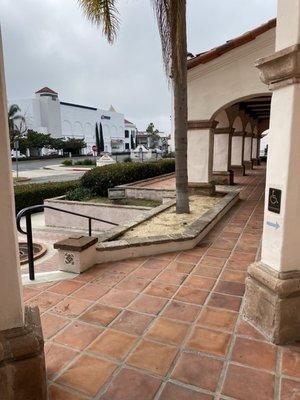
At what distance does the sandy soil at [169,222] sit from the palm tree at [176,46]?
1.07 feet

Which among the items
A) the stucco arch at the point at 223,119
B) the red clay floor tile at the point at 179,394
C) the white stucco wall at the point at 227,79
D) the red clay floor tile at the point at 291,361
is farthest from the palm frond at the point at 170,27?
the stucco arch at the point at 223,119

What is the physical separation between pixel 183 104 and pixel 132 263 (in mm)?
3880

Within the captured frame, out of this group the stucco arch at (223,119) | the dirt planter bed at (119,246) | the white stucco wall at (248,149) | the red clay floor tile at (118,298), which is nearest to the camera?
the red clay floor tile at (118,298)

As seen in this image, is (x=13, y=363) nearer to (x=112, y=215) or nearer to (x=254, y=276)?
(x=254, y=276)

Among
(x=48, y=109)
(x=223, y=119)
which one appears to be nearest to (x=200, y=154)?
(x=223, y=119)

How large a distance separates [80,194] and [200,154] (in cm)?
561

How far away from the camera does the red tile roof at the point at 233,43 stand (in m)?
7.50

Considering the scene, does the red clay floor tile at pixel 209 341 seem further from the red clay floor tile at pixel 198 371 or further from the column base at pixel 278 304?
the column base at pixel 278 304

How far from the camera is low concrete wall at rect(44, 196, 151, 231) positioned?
10.1 metres

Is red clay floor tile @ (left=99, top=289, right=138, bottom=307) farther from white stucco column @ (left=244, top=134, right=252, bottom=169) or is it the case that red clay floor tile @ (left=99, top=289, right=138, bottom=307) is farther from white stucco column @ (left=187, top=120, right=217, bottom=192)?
white stucco column @ (left=244, top=134, right=252, bottom=169)

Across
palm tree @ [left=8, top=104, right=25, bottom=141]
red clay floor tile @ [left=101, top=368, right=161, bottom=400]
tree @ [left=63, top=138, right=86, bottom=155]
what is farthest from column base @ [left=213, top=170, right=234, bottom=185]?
tree @ [left=63, top=138, right=86, bottom=155]

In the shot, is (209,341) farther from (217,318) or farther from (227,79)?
(227,79)

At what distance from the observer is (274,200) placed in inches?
102

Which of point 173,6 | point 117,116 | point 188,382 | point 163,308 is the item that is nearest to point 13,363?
point 188,382
